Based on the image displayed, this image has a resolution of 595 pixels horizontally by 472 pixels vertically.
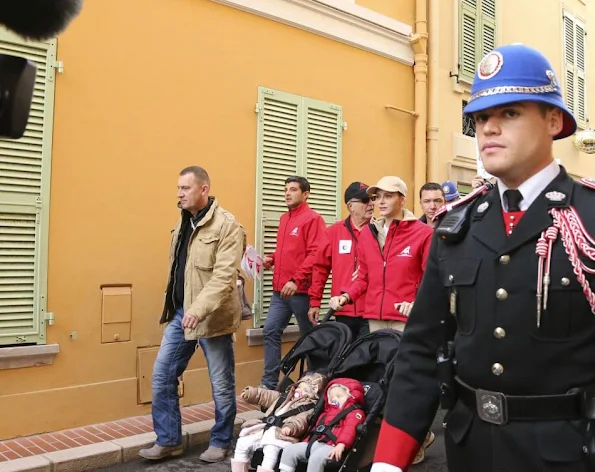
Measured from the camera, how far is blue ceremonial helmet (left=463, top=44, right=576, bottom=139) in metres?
2.00

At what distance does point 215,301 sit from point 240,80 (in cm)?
309

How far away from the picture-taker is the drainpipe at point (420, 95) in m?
9.38

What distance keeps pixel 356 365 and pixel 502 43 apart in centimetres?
811

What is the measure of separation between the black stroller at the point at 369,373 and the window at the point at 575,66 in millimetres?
10110

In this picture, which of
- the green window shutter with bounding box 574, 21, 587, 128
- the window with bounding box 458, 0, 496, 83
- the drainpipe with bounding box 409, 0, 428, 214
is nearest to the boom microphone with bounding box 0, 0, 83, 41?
the drainpipe with bounding box 409, 0, 428, 214

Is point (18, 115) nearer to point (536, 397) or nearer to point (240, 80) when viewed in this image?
point (536, 397)

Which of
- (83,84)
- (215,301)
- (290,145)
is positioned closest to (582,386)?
(215,301)

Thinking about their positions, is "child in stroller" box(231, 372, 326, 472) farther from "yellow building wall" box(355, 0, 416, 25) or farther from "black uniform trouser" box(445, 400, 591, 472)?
"yellow building wall" box(355, 0, 416, 25)

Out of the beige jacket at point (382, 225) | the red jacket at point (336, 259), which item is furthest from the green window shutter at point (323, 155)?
the beige jacket at point (382, 225)

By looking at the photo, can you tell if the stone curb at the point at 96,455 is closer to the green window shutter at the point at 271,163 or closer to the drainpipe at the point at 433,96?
the green window shutter at the point at 271,163

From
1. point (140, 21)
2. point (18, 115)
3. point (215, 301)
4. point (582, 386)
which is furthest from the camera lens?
point (140, 21)

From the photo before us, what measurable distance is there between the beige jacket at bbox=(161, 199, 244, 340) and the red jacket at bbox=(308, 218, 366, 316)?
1.36 m

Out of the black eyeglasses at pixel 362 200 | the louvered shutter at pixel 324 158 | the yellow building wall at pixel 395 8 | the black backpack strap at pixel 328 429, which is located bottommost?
the black backpack strap at pixel 328 429

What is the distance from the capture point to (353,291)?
18.4 ft
